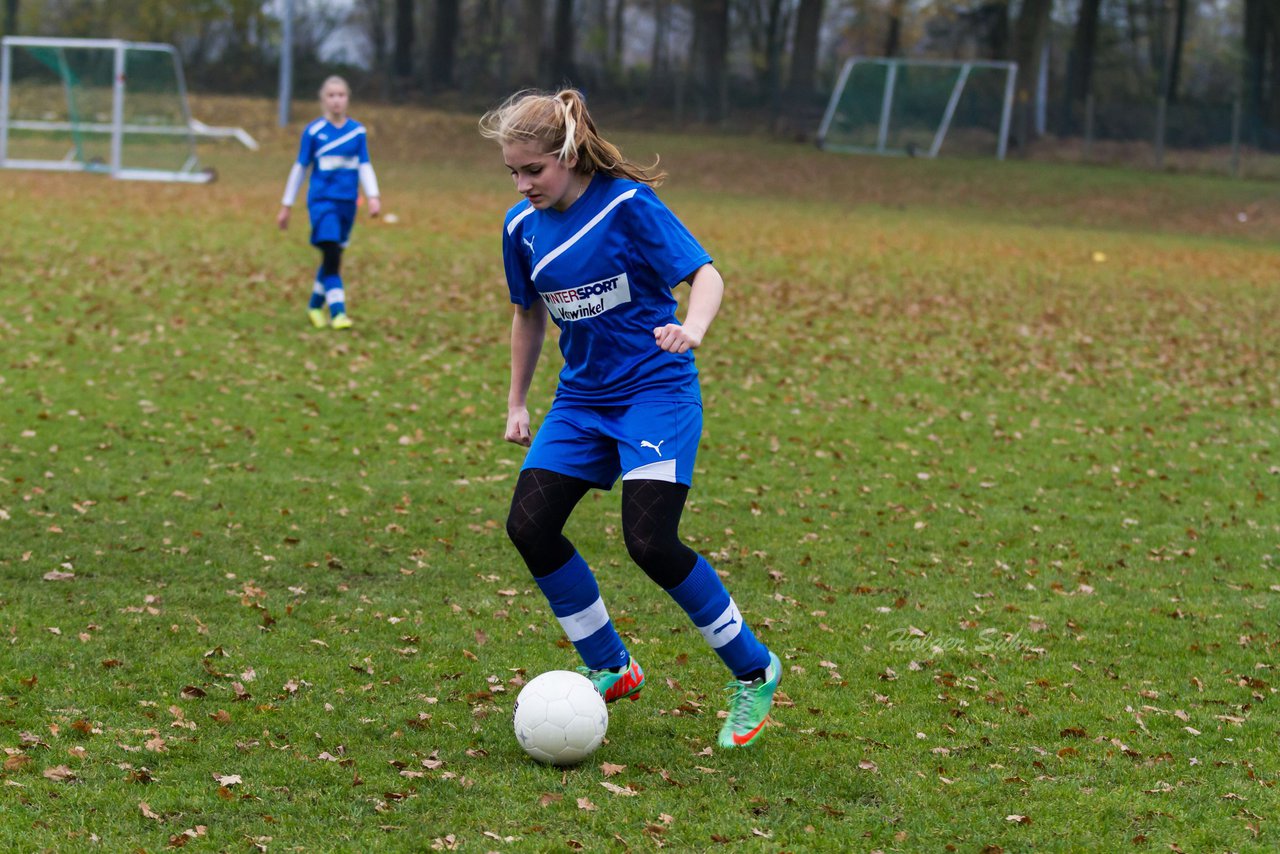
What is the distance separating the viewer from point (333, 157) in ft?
42.7

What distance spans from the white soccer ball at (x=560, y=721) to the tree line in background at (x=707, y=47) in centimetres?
3817

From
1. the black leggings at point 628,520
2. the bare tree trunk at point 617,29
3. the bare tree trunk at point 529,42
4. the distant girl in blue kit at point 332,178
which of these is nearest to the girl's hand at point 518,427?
the black leggings at point 628,520

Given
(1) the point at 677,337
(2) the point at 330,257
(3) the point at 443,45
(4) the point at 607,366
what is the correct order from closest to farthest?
(1) the point at 677,337, (4) the point at 607,366, (2) the point at 330,257, (3) the point at 443,45

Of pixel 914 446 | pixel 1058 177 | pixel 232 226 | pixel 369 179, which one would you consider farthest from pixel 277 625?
pixel 1058 177

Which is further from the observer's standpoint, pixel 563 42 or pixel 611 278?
pixel 563 42

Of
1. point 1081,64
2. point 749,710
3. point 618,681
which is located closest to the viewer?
point 749,710

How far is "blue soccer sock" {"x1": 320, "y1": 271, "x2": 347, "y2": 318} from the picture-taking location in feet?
44.0

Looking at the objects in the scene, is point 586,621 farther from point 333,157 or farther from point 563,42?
point 563,42

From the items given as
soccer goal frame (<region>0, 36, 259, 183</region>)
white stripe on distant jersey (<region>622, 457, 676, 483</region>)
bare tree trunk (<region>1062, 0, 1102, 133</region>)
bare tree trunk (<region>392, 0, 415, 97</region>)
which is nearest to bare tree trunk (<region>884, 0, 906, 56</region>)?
bare tree trunk (<region>1062, 0, 1102, 133</region>)

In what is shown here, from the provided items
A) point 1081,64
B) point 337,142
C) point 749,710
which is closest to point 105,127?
point 337,142

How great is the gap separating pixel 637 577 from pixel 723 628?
2.25 meters

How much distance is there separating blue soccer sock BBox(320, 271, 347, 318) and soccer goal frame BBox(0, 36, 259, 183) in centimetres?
1594

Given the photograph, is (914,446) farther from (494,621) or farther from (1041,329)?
(1041,329)

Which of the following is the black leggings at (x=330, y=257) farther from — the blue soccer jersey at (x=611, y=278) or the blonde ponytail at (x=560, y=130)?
the blonde ponytail at (x=560, y=130)
